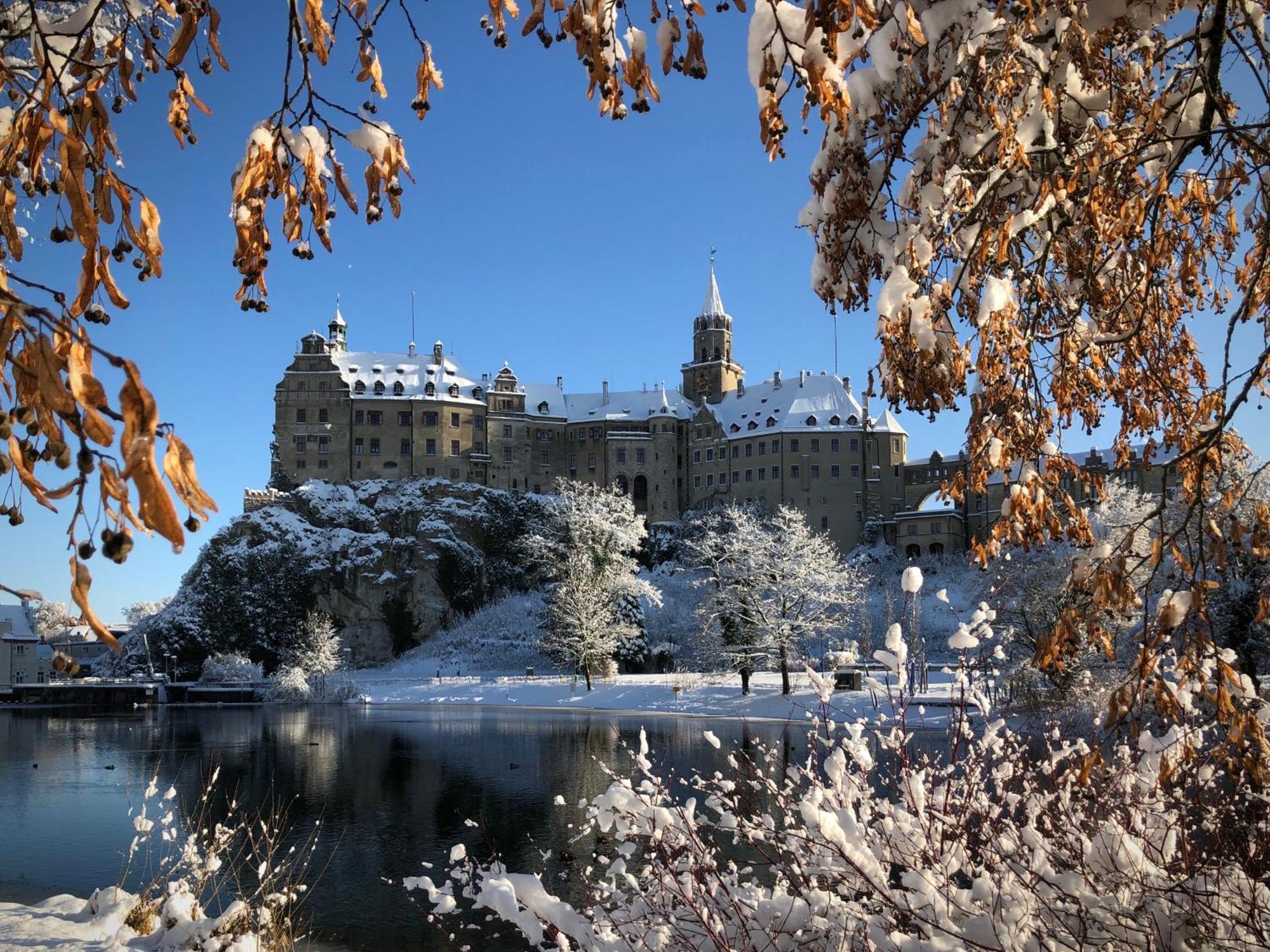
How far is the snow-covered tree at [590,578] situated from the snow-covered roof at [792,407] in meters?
23.5

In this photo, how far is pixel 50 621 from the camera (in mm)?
107625

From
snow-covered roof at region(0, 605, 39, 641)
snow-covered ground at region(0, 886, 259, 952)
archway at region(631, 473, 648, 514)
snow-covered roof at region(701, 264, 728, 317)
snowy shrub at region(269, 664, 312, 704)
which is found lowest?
snowy shrub at region(269, 664, 312, 704)

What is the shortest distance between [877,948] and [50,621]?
404ft

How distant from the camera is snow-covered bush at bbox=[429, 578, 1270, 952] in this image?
354 cm

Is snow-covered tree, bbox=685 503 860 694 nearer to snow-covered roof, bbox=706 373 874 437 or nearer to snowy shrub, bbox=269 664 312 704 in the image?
snowy shrub, bbox=269 664 312 704

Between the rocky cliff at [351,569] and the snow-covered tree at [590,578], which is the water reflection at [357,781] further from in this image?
the rocky cliff at [351,569]

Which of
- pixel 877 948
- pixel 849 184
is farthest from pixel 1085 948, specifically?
pixel 849 184

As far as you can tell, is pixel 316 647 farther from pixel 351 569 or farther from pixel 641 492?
pixel 641 492

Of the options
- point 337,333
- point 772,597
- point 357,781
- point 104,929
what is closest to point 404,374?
point 337,333

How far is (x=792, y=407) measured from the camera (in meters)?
73.2

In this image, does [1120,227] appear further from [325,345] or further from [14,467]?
[325,345]

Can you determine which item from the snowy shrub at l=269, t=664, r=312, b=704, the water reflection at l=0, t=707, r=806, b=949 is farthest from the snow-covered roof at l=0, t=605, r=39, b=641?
the water reflection at l=0, t=707, r=806, b=949

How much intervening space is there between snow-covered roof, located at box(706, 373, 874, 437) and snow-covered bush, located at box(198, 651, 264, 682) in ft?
122

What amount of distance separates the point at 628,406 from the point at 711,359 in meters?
8.03
